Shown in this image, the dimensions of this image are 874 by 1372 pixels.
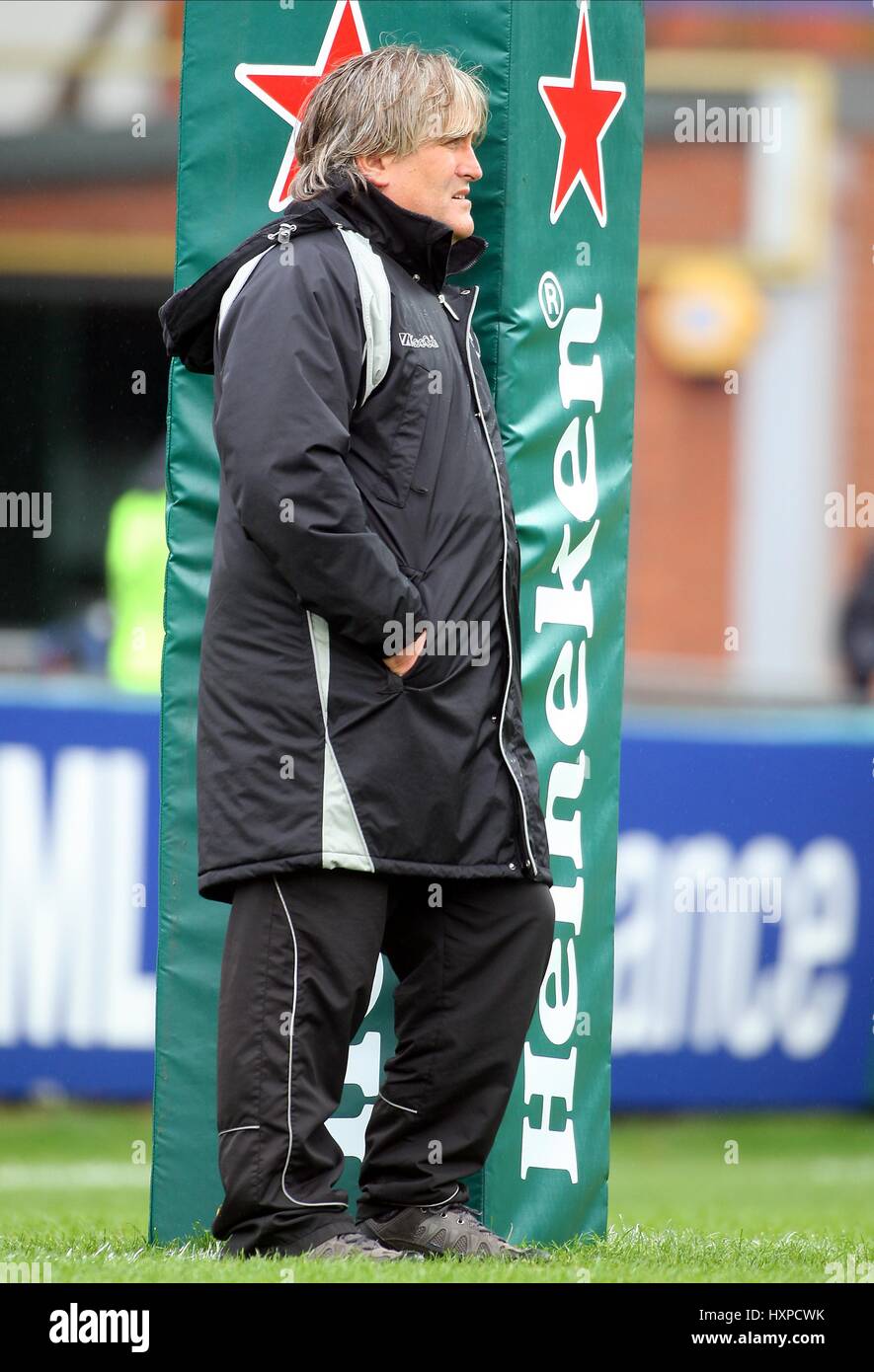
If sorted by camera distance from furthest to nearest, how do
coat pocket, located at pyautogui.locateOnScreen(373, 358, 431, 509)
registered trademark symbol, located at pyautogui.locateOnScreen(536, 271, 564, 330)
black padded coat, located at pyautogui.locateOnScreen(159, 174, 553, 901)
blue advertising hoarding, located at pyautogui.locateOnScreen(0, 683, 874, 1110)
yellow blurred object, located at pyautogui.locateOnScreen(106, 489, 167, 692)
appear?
1. yellow blurred object, located at pyautogui.locateOnScreen(106, 489, 167, 692)
2. blue advertising hoarding, located at pyautogui.locateOnScreen(0, 683, 874, 1110)
3. registered trademark symbol, located at pyautogui.locateOnScreen(536, 271, 564, 330)
4. coat pocket, located at pyautogui.locateOnScreen(373, 358, 431, 509)
5. black padded coat, located at pyautogui.locateOnScreen(159, 174, 553, 901)

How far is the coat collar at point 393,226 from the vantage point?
363 cm

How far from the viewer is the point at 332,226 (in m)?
3.60

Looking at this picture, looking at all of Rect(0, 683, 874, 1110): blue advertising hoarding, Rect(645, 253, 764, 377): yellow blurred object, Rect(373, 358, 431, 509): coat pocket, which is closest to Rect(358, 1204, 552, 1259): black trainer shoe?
Rect(373, 358, 431, 509): coat pocket

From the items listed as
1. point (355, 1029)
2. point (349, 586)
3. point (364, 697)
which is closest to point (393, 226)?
point (349, 586)

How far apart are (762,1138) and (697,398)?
8861 millimetres

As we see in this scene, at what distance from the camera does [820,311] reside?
51.2ft

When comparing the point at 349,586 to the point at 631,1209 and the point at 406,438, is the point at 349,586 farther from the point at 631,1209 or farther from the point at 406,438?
the point at 631,1209

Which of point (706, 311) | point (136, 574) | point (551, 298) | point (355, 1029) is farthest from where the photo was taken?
point (706, 311)

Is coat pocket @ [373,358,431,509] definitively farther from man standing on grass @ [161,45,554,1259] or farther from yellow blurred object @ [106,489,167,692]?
yellow blurred object @ [106,489,167,692]

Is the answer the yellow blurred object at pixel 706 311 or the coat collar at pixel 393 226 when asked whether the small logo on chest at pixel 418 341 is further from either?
the yellow blurred object at pixel 706 311

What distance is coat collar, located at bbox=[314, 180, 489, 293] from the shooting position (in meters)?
3.63

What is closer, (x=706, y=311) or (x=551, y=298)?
(x=551, y=298)

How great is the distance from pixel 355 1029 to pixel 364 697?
562mm

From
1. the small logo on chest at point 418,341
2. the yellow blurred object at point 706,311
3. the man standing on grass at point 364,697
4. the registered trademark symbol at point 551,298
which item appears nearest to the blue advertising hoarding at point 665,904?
the registered trademark symbol at point 551,298
